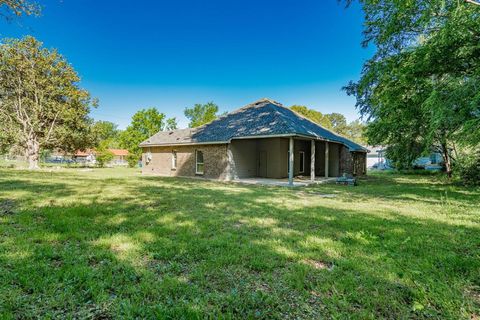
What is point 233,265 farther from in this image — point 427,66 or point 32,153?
point 32,153

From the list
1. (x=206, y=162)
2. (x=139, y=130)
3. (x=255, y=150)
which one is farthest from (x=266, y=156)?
(x=139, y=130)

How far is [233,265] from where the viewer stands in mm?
3332

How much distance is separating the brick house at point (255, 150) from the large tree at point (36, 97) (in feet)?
32.8

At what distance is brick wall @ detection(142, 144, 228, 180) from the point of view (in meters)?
16.2

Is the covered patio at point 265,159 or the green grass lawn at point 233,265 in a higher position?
the covered patio at point 265,159

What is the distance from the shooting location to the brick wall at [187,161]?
16.2 meters

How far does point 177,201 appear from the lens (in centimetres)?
782

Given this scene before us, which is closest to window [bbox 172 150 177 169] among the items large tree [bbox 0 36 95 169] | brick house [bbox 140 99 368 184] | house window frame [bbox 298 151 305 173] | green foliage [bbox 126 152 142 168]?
brick house [bbox 140 99 368 184]

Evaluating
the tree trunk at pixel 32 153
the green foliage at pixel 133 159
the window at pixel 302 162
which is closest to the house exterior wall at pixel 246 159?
the window at pixel 302 162

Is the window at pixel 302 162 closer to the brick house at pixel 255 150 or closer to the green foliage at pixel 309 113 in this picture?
the brick house at pixel 255 150

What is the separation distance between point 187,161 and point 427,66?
47.5ft

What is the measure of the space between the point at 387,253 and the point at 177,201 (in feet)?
18.7

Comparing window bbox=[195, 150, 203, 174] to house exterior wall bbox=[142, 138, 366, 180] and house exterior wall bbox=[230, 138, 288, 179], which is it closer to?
house exterior wall bbox=[142, 138, 366, 180]

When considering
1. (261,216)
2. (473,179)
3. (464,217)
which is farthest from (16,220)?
(473,179)
